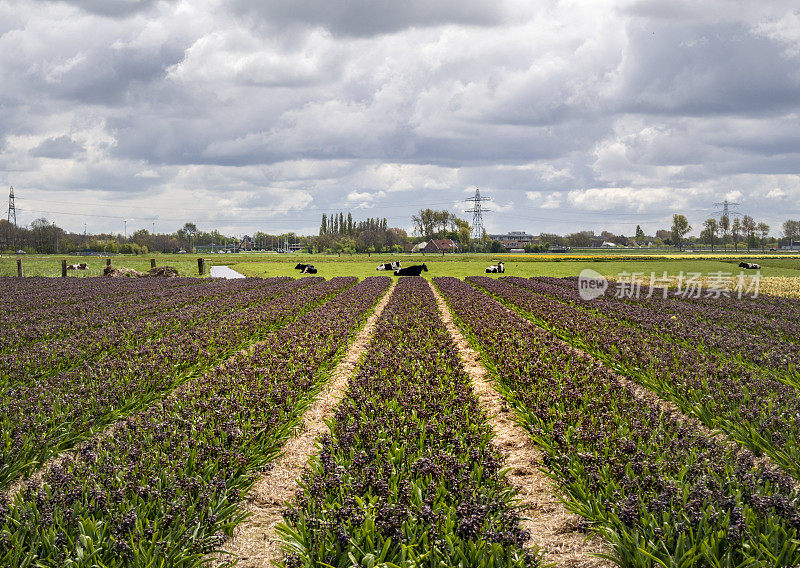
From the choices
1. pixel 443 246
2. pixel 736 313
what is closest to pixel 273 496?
pixel 736 313

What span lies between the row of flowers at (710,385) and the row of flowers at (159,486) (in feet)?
20.9

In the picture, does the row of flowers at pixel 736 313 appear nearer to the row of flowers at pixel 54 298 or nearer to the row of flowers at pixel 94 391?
the row of flowers at pixel 94 391

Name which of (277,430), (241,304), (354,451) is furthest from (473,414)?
(241,304)

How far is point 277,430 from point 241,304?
16.0m

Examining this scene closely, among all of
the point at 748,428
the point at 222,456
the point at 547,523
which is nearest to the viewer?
the point at 547,523

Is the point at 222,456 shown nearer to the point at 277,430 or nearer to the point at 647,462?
the point at 277,430

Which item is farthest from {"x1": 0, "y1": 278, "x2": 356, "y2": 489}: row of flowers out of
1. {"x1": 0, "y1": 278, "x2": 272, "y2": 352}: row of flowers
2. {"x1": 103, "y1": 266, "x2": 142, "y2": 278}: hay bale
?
{"x1": 103, "y1": 266, "x2": 142, "y2": 278}: hay bale

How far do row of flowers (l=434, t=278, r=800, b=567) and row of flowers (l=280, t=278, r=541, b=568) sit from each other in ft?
2.78

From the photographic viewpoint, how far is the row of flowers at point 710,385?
6.88m

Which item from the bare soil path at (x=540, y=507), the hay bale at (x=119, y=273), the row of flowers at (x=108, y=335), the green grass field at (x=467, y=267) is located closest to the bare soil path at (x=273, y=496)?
the bare soil path at (x=540, y=507)

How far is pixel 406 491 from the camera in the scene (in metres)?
5.26

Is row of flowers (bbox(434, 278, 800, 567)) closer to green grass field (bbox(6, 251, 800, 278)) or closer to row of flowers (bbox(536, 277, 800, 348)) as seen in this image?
row of flowers (bbox(536, 277, 800, 348))

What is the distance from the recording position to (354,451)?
6227 millimetres

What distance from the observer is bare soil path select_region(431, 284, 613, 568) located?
4793 mm
